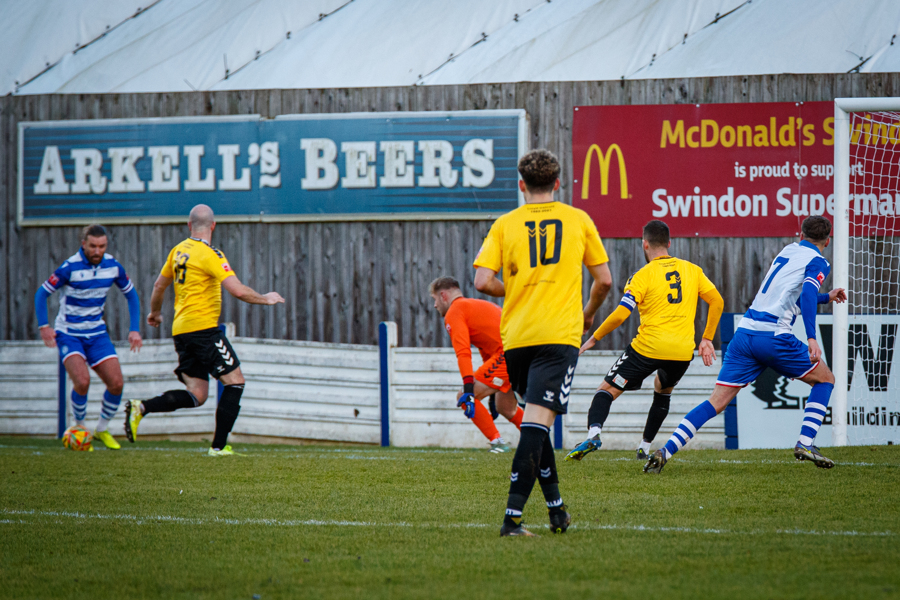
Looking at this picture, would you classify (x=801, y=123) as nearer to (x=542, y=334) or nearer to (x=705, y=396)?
(x=705, y=396)

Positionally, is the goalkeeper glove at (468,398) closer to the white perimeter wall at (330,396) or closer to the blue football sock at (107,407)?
the white perimeter wall at (330,396)

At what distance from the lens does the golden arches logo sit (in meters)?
12.9

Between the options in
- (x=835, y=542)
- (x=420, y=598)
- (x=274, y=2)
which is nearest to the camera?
(x=420, y=598)

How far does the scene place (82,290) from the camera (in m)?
9.88

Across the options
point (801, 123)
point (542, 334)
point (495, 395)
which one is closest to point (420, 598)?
point (542, 334)

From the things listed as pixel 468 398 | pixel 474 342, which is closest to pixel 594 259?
pixel 468 398

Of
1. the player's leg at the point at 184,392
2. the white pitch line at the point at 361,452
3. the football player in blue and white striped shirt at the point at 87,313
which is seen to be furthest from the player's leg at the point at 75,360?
the player's leg at the point at 184,392

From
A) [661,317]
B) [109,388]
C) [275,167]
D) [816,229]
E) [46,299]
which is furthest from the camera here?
[275,167]

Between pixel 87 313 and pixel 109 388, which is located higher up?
pixel 87 313

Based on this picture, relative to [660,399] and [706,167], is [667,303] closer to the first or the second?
[660,399]

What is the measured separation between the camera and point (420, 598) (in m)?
3.54

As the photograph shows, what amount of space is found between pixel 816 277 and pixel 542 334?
3207 millimetres

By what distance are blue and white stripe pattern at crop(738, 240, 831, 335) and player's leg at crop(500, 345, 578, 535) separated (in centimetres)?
296

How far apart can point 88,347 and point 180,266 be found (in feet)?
6.84
